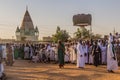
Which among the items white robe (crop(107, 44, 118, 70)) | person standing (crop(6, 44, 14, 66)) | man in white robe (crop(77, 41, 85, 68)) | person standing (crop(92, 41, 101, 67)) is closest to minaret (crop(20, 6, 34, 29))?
person standing (crop(6, 44, 14, 66))

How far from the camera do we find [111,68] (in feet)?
52.2

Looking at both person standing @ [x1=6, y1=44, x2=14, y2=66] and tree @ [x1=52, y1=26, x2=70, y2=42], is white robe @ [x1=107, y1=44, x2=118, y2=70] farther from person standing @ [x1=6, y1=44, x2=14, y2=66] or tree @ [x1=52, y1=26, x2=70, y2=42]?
tree @ [x1=52, y1=26, x2=70, y2=42]

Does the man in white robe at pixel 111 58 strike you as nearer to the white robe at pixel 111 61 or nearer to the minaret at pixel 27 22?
the white robe at pixel 111 61

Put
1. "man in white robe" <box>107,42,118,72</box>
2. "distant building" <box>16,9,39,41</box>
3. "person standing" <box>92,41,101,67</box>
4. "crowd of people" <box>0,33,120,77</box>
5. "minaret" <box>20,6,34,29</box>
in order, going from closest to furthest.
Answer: "man in white robe" <box>107,42,118,72</box>
"crowd of people" <box>0,33,120,77</box>
"person standing" <box>92,41,101,67</box>
"distant building" <box>16,9,39,41</box>
"minaret" <box>20,6,34,29</box>

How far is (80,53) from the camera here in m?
18.5

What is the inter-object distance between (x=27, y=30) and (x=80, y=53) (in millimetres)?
64926

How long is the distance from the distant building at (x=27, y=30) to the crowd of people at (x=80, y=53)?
5180 centimetres

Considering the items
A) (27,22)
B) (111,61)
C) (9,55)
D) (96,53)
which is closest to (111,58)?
(111,61)

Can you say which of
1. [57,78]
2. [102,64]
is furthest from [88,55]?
[57,78]

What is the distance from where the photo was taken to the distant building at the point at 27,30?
7975 cm

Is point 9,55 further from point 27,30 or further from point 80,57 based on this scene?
point 27,30

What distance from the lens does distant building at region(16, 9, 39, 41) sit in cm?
7975

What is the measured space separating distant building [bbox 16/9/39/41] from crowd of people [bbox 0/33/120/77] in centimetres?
5180

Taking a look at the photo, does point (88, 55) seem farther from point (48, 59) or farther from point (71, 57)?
point (48, 59)
